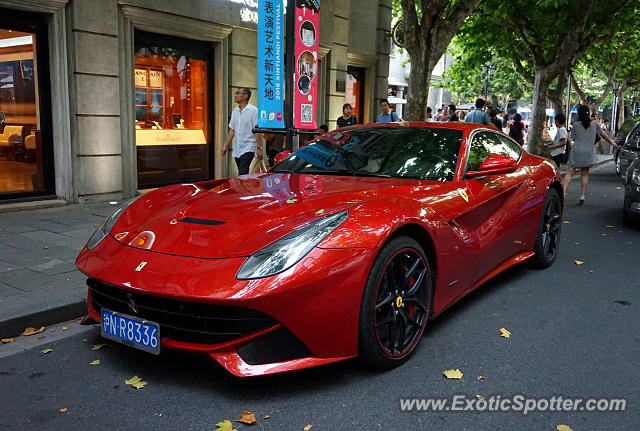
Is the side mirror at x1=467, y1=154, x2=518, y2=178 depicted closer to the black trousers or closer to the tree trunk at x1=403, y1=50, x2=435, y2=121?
the black trousers

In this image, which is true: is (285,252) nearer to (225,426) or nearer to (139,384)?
(225,426)

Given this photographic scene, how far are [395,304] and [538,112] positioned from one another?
18.0 m

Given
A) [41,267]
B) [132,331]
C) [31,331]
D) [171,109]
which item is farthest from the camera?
[171,109]

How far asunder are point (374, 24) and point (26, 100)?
10.1 metres

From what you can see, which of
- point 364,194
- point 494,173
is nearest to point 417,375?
point 364,194

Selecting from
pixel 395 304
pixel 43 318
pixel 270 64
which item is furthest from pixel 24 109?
pixel 395 304

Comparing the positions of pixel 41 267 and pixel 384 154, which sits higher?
pixel 384 154

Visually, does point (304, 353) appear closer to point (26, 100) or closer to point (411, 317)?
point (411, 317)

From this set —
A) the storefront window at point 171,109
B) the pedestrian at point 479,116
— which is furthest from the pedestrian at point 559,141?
the storefront window at point 171,109

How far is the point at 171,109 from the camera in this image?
11.1 metres

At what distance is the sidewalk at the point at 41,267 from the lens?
4.01 m

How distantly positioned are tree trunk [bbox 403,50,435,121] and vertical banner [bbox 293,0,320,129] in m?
3.95

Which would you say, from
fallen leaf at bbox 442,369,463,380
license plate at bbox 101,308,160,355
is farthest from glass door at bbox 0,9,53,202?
fallen leaf at bbox 442,369,463,380

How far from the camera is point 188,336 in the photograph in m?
2.88
